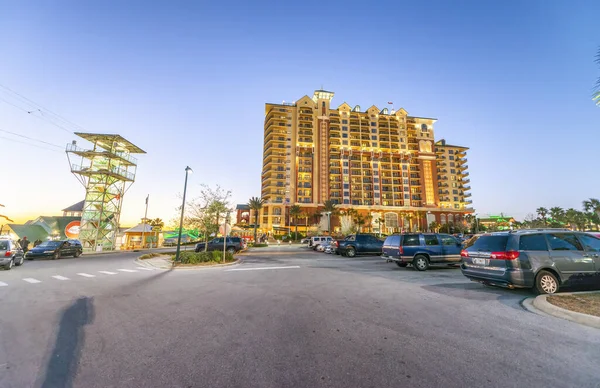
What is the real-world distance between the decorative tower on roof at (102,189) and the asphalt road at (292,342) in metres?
34.7

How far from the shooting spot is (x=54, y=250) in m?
20.2

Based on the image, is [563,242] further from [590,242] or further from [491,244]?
[491,244]

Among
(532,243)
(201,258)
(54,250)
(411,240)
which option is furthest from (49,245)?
(532,243)

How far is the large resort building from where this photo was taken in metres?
87.8

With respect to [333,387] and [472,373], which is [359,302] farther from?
[333,387]

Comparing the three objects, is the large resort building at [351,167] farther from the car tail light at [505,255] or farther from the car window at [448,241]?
the car tail light at [505,255]

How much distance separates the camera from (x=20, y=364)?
3199 mm

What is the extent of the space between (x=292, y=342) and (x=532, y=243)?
7.32 metres

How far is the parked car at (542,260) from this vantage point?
6629 mm

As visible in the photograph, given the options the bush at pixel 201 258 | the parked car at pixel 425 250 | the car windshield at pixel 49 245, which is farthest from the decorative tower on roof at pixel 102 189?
the parked car at pixel 425 250

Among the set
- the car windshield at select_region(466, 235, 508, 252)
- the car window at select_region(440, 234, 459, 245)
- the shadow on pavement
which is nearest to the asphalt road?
the shadow on pavement

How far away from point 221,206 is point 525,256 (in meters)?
20.2

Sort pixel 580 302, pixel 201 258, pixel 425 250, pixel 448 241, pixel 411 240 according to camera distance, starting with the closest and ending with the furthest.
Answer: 1. pixel 580 302
2. pixel 425 250
3. pixel 411 240
4. pixel 448 241
5. pixel 201 258

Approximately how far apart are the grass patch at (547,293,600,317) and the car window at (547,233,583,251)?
132cm
